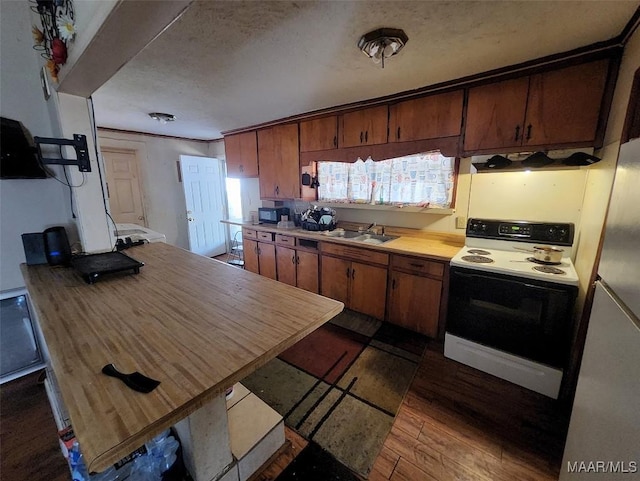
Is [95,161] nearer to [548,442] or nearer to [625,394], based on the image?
[625,394]

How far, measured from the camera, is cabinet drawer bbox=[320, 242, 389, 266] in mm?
2506

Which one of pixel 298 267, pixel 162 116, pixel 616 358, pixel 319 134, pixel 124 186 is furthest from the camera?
pixel 124 186

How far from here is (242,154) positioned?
12.8 feet

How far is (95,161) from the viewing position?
177 centimetres

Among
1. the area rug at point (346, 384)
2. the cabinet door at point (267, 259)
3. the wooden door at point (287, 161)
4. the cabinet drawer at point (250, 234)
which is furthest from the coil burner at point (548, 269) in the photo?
the cabinet drawer at point (250, 234)

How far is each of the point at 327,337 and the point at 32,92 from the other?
113 inches

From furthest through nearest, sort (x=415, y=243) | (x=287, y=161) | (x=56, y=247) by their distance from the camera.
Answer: (x=287, y=161) < (x=415, y=243) < (x=56, y=247)

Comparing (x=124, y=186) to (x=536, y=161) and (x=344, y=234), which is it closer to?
(x=344, y=234)

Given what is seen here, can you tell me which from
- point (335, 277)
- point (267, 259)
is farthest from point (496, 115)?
point (267, 259)

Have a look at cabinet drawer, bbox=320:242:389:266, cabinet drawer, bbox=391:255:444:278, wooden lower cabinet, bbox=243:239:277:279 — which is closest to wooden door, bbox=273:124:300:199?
wooden lower cabinet, bbox=243:239:277:279

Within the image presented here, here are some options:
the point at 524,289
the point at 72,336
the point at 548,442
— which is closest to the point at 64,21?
the point at 72,336

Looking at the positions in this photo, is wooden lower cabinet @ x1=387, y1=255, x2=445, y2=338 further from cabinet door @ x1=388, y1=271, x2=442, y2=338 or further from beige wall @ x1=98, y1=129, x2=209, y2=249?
beige wall @ x1=98, y1=129, x2=209, y2=249

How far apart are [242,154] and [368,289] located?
8.95 ft

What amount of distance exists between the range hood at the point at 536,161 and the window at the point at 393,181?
1.23 ft
